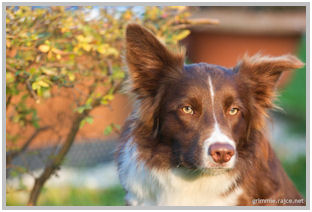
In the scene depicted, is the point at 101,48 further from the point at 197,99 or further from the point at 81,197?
the point at 81,197

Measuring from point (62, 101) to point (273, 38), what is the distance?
23.1 ft

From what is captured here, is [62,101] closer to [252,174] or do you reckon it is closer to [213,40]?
[252,174]

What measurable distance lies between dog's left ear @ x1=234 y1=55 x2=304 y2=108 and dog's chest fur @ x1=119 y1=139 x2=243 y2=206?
755 mm

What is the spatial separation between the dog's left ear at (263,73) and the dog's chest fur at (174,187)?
2.48ft

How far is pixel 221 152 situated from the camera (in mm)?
2953

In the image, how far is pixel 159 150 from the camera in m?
3.56

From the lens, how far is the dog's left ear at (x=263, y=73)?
355 cm

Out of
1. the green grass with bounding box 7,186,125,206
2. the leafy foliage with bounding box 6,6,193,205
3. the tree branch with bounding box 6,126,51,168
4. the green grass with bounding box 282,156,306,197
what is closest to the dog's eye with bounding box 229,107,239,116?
the leafy foliage with bounding box 6,6,193,205

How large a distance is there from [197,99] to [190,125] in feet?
0.69

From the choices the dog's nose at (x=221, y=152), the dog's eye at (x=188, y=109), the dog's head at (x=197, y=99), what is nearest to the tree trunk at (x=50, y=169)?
the dog's head at (x=197, y=99)

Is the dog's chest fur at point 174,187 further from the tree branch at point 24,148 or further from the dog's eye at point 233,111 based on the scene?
the tree branch at point 24,148

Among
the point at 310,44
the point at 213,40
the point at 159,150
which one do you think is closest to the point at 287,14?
the point at 213,40

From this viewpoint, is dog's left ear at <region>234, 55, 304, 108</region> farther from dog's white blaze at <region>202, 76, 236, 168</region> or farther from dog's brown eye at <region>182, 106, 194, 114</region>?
dog's white blaze at <region>202, 76, 236, 168</region>

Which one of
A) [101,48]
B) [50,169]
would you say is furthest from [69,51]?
[50,169]
